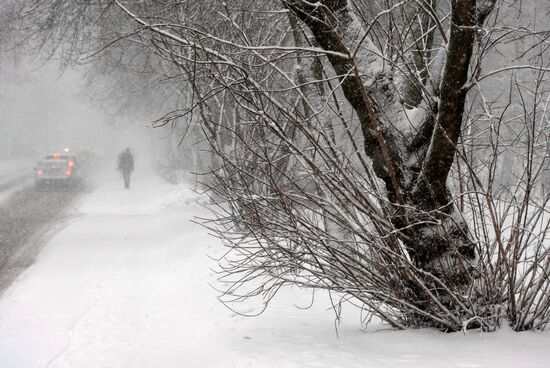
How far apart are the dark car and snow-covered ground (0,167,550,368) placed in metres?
9.85

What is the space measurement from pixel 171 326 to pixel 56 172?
1693cm

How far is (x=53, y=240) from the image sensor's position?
11484mm

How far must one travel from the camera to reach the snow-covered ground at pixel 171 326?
371 cm

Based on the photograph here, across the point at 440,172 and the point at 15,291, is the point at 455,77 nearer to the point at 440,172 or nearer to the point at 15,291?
the point at 440,172

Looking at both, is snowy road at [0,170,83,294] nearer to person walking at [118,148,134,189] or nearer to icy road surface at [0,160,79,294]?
icy road surface at [0,160,79,294]

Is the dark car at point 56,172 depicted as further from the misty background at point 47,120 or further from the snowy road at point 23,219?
the misty background at point 47,120

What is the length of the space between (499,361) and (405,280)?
97 cm

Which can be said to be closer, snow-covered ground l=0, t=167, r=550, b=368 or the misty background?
snow-covered ground l=0, t=167, r=550, b=368

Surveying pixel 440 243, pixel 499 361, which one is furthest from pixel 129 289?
pixel 499 361

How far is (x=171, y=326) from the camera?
Answer: 6410mm

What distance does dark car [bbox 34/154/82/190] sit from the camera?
69.1 ft

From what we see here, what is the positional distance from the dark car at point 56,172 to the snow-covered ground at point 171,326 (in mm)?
9853

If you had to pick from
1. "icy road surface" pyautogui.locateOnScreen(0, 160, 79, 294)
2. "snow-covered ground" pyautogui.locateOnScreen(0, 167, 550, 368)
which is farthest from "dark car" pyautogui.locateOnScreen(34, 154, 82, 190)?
"snow-covered ground" pyautogui.locateOnScreen(0, 167, 550, 368)

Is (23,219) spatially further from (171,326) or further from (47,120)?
(47,120)
